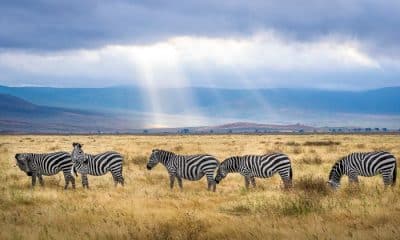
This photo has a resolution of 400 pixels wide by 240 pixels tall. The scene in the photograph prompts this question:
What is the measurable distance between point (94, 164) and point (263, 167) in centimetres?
633

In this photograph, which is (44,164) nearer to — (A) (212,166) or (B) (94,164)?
(B) (94,164)

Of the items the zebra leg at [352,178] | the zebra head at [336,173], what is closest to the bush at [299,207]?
the zebra head at [336,173]

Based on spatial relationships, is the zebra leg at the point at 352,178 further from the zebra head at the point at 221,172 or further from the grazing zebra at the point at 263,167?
the zebra head at the point at 221,172

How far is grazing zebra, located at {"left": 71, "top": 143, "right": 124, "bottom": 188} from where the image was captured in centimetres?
2075

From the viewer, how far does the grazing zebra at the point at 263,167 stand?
19703 mm

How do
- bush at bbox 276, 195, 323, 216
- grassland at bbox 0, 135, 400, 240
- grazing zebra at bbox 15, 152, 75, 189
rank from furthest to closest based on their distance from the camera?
1. grazing zebra at bbox 15, 152, 75, 189
2. bush at bbox 276, 195, 323, 216
3. grassland at bbox 0, 135, 400, 240

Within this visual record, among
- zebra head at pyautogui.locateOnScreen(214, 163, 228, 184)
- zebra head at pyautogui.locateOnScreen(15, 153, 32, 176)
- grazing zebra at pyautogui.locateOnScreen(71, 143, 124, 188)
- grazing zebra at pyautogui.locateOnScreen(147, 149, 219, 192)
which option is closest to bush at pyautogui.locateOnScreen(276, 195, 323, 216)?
grazing zebra at pyautogui.locateOnScreen(147, 149, 219, 192)

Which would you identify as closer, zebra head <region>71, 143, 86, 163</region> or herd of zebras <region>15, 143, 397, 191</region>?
herd of zebras <region>15, 143, 397, 191</region>

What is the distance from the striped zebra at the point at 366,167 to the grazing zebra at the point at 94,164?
7.94 meters

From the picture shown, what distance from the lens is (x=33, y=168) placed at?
69.2 feet

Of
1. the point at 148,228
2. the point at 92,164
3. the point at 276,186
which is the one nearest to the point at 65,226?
the point at 148,228

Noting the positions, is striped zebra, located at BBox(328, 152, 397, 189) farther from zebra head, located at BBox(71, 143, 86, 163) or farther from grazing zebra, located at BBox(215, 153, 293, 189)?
zebra head, located at BBox(71, 143, 86, 163)

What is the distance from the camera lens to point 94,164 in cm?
2114

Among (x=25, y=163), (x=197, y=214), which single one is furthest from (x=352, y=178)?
(x=25, y=163)
